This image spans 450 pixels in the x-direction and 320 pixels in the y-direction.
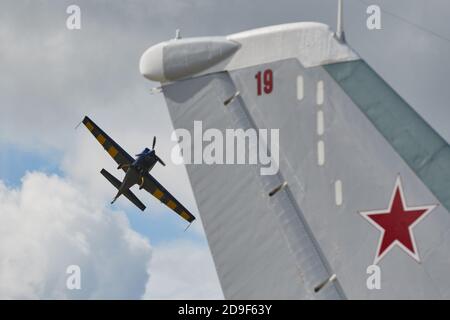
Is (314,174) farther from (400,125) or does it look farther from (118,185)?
(118,185)

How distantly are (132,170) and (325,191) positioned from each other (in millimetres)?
32485

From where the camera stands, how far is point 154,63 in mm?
Answer: 10539

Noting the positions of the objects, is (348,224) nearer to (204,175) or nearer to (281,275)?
(281,275)

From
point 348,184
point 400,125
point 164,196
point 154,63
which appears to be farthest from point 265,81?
point 164,196

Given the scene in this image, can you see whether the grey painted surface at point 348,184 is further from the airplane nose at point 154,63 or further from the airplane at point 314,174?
the airplane nose at point 154,63

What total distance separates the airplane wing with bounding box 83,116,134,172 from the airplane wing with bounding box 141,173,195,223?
3.98 feet

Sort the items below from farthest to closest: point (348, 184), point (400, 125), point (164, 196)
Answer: point (164, 196) → point (348, 184) → point (400, 125)

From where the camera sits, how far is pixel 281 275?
975 centimetres

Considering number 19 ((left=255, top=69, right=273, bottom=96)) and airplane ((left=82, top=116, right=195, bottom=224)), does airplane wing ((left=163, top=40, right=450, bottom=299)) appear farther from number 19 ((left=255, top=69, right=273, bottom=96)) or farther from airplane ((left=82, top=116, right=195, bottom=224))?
airplane ((left=82, top=116, right=195, bottom=224))

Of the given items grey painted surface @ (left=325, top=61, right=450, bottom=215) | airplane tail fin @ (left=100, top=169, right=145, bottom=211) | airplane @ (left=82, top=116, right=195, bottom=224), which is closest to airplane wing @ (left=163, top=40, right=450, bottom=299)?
grey painted surface @ (left=325, top=61, right=450, bottom=215)

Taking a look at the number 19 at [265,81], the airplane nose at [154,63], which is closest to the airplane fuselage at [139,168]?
the airplane nose at [154,63]

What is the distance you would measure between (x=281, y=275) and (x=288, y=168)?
1069 mm

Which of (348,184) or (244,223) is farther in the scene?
(244,223)
